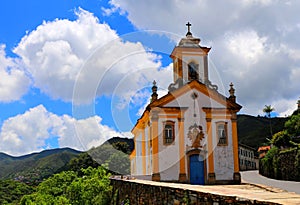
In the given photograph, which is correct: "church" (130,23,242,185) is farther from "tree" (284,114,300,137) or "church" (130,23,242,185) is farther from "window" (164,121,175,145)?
"tree" (284,114,300,137)

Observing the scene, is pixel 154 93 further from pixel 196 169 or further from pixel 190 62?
pixel 196 169

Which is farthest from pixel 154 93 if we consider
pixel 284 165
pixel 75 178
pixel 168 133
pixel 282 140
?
pixel 282 140

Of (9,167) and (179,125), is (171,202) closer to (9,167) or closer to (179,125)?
(179,125)

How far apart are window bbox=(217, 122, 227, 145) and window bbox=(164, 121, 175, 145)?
281cm

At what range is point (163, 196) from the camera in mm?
8680

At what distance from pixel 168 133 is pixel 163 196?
14.2m

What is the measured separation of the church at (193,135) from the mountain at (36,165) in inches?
1729

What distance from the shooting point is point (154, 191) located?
31.6ft

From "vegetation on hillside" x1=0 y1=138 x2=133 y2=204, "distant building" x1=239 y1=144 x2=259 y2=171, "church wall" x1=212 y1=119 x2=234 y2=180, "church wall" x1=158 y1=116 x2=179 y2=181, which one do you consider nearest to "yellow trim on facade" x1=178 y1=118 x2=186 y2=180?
"church wall" x1=158 y1=116 x2=179 y2=181

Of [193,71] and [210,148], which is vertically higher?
[193,71]

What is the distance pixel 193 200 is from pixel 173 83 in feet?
59.5

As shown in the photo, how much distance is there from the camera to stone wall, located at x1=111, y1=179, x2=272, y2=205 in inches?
222

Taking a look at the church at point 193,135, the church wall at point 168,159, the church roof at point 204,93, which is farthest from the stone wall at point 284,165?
the church wall at point 168,159

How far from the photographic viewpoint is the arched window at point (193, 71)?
82.4ft
